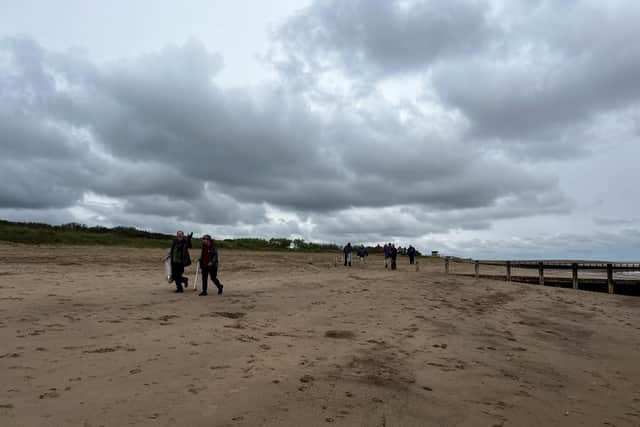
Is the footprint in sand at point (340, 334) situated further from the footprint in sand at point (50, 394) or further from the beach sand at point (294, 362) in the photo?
the footprint in sand at point (50, 394)

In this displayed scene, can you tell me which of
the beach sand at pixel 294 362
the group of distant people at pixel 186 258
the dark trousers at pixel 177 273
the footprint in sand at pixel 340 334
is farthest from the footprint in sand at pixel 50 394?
the dark trousers at pixel 177 273

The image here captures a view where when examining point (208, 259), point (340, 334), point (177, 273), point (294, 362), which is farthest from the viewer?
point (177, 273)

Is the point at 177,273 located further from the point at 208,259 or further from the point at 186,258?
the point at 208,259

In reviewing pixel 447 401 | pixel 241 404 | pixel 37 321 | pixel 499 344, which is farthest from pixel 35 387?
pixel 499 344

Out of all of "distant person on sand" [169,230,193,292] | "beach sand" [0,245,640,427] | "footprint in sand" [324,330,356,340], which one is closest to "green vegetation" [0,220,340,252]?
"beach sand" [0,245,640,427]

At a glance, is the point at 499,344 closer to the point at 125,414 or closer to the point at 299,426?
the point at 299,426

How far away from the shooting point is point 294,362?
658 centimetres

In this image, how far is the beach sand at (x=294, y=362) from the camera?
186 inches

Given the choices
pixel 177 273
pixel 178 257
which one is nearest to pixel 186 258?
pixel 178 257

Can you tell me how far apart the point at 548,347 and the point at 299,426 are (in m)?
7.13

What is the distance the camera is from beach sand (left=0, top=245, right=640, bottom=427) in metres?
4.73

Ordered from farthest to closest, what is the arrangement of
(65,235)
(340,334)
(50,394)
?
1. (65,235)
2. (340,334)
3. (50,394)

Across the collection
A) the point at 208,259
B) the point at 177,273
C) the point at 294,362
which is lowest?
the point at 294,362

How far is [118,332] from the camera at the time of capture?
25.5 ft
